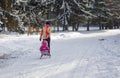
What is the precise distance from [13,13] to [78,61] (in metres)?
4.60

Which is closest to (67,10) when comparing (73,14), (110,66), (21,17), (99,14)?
(73,14)

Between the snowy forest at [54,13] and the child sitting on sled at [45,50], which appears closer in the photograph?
the child sitting on sled at [45,50]

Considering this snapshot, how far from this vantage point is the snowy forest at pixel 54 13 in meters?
16.6

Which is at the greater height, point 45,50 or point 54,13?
point 54,13

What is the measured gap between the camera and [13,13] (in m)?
16.6

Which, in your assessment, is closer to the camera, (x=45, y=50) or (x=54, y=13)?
(x=45, y=50)

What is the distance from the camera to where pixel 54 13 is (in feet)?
165

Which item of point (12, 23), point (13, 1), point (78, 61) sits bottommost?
point (78, 61)

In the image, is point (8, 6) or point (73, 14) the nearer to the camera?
point (8, 6)

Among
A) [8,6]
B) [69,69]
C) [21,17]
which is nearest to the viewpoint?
[69,69]

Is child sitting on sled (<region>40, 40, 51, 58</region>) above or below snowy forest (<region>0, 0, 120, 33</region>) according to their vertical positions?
below

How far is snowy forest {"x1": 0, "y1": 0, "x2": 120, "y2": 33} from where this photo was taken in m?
16.6

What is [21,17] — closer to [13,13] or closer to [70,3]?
[13,13]

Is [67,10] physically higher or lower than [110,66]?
higher
